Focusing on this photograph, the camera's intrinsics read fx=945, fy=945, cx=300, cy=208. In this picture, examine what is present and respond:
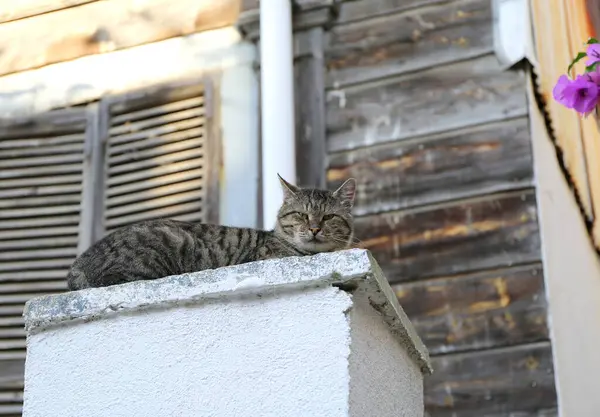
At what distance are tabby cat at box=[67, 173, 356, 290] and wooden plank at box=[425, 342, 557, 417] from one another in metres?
0.84

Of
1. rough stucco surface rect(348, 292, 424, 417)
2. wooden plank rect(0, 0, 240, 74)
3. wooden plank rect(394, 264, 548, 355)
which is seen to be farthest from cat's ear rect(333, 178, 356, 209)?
wooden plank rect(0, 0, 240, 74)

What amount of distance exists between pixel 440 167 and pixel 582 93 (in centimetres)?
249

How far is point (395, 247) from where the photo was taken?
14.9ft

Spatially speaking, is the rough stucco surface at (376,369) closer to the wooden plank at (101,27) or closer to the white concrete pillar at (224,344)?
the white concrete pillar at (224,344)

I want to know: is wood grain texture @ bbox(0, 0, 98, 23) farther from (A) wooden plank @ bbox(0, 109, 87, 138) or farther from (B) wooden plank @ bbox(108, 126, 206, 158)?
(B) wooden plank @ bbox(108, 126, 206, 158)

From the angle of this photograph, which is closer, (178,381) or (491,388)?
(178,381)

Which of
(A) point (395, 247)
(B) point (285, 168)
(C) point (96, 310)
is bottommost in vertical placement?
(C) point (96, 310)

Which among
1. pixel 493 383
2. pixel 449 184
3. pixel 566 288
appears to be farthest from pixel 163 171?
pixel 566 288

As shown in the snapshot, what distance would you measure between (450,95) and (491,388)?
146 centimetres

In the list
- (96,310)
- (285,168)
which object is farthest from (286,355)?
(285,168)

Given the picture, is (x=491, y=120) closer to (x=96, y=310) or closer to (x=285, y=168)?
(x=285, y=168)

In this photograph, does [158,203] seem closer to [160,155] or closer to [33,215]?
[160,155]

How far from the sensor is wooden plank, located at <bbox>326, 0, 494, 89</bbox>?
15.6ft

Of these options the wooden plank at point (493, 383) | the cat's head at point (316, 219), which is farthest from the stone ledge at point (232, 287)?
the wooden plank at point (493, 383)
